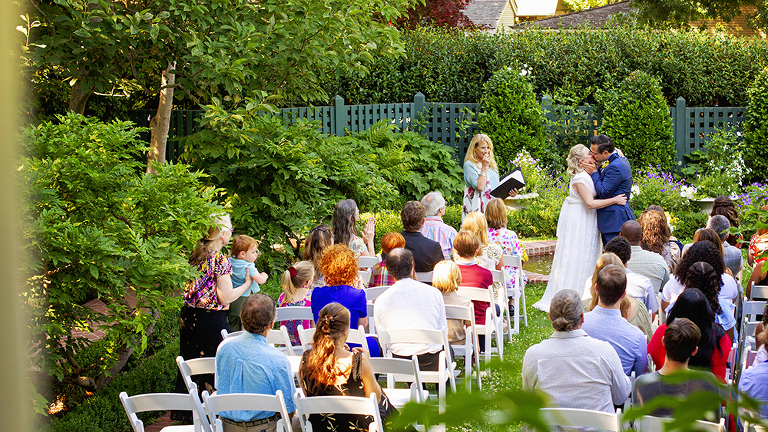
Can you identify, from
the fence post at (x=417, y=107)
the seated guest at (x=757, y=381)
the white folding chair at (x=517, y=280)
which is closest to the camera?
the seated guest at (x=757, y=381)

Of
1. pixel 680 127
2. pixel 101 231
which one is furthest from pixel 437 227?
pixel 680 127

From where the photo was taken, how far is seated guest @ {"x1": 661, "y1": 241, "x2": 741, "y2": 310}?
4.87 metres

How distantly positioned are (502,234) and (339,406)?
4179mm

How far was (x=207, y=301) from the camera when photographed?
16.1ft

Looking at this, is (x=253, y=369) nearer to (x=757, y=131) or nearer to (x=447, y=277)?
(x=447, y=277)

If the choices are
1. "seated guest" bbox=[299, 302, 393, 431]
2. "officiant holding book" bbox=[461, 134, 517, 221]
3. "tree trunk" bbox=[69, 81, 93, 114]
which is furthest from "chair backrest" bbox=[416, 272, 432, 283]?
"tree trunk" bbox=[69, 81, 93, 114]

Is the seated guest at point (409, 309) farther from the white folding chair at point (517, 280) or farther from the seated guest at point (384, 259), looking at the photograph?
the white folding chair at point (517, 280)

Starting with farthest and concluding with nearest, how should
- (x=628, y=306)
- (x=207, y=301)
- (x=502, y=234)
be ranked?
(x=502, y=234) < (x=207, y=301) < (x=628, y=306)

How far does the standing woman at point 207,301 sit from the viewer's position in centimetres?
490

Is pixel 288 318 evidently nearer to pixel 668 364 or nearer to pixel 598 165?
pixel 668 364

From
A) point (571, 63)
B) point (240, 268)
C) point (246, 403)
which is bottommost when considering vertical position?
point (246, 403)

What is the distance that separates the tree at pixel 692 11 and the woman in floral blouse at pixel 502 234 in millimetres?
19317

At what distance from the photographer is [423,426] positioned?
2.10 ft

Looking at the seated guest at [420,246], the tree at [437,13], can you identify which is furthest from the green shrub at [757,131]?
the seated guest at [420,246]
